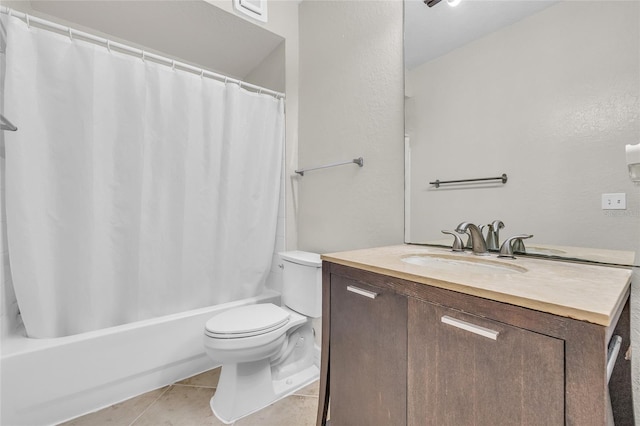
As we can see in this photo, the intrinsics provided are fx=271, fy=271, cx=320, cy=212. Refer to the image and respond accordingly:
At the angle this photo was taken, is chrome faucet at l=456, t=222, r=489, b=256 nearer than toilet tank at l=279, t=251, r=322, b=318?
Yes

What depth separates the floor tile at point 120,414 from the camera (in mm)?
1261

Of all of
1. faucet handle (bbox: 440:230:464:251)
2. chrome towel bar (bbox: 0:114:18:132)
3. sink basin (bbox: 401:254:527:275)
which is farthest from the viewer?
faucet handle (bbox: 440:230:464:251)

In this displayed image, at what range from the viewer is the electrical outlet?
0.80 m

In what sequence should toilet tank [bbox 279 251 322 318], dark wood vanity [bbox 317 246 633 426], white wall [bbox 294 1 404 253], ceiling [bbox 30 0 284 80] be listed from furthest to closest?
1. ceiling [bbox 30 0 284 80]
2. toilet tank [bbox 279 251 322 318]
3. white wall [bbox 294 1 404 253]
4. dark wood vanity [bbox 317 246 633 426]

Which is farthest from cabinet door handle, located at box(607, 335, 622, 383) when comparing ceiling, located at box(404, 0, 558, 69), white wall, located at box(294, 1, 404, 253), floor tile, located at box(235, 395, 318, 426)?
floor tile, located at box(235, 395, 318, 426)

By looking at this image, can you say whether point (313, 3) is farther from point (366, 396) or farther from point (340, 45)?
point (366, 396)

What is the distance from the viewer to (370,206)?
1.52 meters

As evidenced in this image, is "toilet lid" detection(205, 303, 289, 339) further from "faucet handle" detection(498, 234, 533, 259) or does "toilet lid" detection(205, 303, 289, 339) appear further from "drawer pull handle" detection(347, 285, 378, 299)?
"faucet handle" detection(498, 234, 533, 259)

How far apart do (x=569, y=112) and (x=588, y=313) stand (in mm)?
751

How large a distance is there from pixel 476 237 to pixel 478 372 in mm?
586

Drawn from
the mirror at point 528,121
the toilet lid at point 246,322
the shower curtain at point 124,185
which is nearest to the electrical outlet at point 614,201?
the mirror at point 528,121

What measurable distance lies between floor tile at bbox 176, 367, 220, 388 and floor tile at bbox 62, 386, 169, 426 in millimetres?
158

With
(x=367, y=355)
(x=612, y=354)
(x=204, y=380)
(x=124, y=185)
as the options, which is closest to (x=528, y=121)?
(x=612, y=354)

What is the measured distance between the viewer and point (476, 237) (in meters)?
1.05
